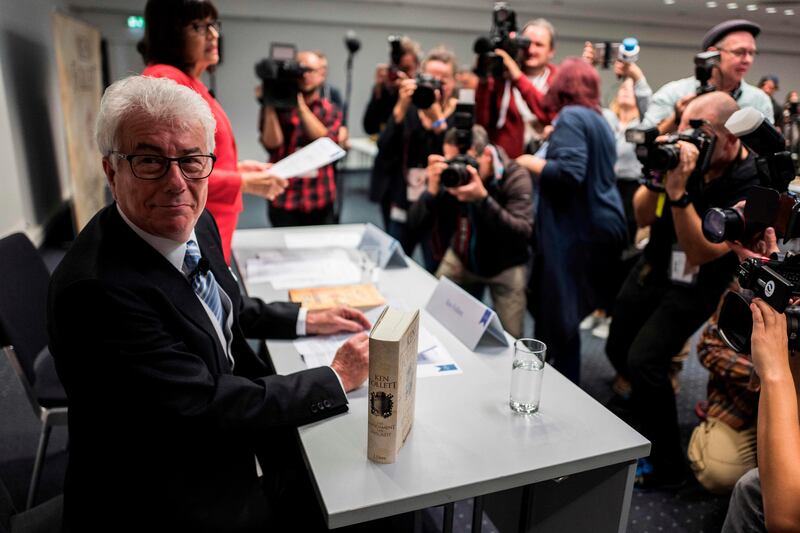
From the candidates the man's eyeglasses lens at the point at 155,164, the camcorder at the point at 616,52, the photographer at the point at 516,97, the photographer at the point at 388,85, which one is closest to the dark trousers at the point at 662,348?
the camcorder at the point at 616,52

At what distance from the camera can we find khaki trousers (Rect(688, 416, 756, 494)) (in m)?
1.68

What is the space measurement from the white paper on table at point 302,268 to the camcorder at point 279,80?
0.87 metres

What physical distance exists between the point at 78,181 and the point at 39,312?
9.85 ft

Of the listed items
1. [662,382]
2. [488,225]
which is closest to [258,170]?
[488,225]

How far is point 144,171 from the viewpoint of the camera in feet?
3.40

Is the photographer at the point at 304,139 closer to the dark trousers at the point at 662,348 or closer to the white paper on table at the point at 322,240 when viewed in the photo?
the white paper on table at the point at 322,240

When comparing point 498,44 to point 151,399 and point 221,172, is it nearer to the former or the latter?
point 221,172

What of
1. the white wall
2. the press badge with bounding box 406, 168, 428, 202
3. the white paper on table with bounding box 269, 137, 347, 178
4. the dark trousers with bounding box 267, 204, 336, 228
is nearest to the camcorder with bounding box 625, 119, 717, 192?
the white paper on table with bounding box 269, 137, 347, 178

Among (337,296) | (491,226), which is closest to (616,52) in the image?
(491,226)

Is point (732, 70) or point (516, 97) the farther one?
point (516, 97)

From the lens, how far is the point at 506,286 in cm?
229

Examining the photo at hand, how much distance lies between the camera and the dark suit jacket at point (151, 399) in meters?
0.94

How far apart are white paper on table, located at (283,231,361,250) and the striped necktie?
104cm

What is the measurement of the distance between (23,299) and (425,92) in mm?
1726
